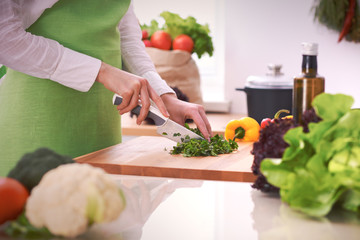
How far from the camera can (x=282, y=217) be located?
0.78m

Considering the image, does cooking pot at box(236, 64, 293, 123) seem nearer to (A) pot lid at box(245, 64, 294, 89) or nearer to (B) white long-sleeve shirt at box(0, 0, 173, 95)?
(A) pot lid at box(245, 64, 294, 89)

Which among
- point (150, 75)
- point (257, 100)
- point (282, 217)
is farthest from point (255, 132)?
point (282, 217)

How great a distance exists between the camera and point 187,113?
1.55m

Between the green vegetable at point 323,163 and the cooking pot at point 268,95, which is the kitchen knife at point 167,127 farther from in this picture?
the cooking pot at point 268,95

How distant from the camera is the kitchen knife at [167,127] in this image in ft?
4.58

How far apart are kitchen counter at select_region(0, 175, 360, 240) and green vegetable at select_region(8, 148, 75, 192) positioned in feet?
0.35

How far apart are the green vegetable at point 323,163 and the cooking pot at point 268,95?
1.40 metres

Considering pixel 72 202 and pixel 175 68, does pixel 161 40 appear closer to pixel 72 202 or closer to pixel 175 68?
pixel 175 68

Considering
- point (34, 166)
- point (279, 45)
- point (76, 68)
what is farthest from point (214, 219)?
point (279, 45)

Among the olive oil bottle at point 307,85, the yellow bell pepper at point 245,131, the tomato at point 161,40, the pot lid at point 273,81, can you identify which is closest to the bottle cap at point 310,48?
the olive oil bottle at point 307,85

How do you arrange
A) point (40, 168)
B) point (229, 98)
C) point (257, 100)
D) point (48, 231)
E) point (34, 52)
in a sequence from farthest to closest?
1. point (229, 98)
2. point (257, 100)
3. point (34, 52)
4. point (40, 168)
5. point (48, 231)

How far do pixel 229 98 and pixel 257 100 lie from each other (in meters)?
0.98

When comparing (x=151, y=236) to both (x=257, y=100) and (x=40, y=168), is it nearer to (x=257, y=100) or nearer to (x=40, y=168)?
(x=40, y=168)

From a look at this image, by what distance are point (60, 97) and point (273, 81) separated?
1.14 m
